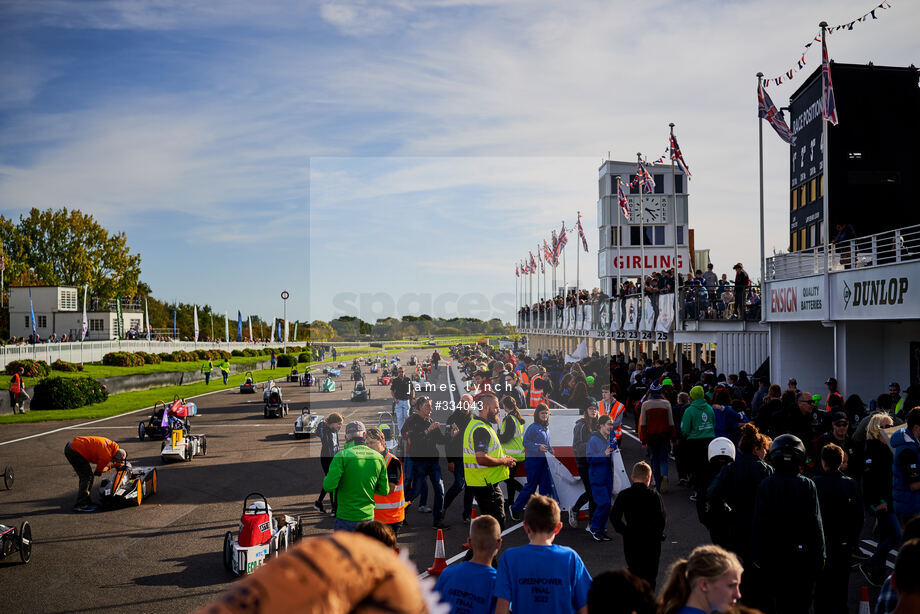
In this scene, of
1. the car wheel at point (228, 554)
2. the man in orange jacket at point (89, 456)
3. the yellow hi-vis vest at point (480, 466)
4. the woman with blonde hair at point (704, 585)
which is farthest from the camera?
the man in orange jacket at point (89, 456)

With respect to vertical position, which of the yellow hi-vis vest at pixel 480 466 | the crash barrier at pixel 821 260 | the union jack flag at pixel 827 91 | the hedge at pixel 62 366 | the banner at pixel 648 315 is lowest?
the hedge at pixel 62 366

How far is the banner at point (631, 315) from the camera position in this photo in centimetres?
3203

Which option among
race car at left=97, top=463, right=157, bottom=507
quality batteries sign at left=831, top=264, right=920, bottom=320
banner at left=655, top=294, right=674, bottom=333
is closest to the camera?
race car at left=97, top=463, right=157, bottom=507

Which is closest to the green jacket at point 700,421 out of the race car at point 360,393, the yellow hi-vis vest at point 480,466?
the yellow hi-vis vest at point 480,466

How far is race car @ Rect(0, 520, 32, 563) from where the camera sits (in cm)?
993

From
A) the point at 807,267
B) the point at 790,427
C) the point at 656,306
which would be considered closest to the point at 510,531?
the point at 790,427

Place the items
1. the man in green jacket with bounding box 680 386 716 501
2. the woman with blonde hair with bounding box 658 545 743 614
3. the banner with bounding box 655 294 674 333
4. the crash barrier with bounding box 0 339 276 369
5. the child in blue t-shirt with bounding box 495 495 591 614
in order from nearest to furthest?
the woman with blonde hair with bounding box 658 545 743 614
the child in blue t-shirt with bounding box 495 495 591 614
the man in green jacket with bounding box 680 386 716 501
the banner with bounding box 655 294 674 333
the crash barrier with bounding box 0 339 276 369

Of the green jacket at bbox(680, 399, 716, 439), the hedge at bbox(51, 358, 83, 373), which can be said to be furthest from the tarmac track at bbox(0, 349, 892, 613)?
the hedge at bbox(51, 358, 83, 373)

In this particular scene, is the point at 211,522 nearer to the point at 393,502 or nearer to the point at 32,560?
the point at 32,560

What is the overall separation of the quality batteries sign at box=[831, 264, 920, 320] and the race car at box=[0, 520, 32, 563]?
665 inches

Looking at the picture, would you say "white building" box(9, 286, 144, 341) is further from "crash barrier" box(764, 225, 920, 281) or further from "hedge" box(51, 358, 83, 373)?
"crash barrier" box(764, 225, 920, 281)

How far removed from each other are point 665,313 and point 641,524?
2245cm

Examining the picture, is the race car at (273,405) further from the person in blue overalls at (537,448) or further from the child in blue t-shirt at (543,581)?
the child in blue t-shirt at (543,581)

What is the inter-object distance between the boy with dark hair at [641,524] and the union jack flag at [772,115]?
1682 centimetres
